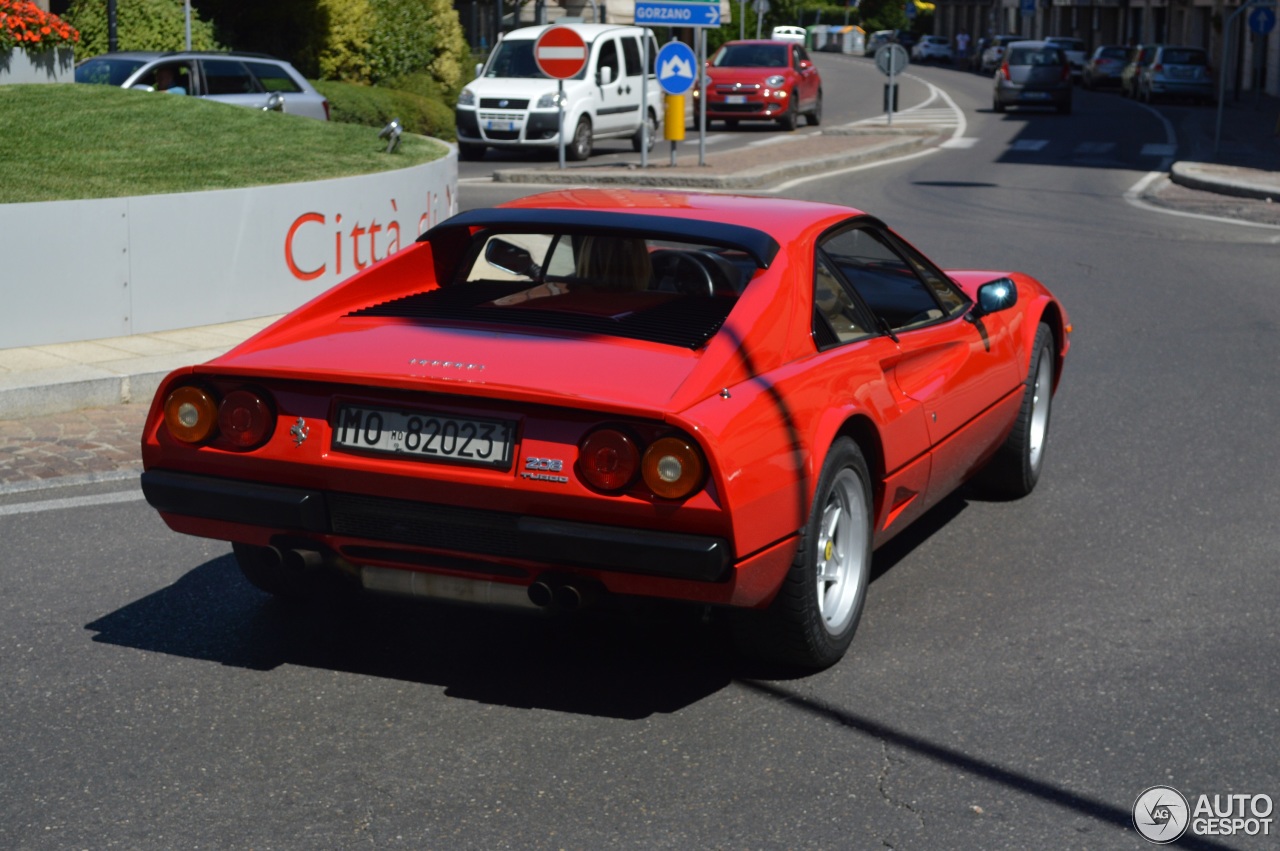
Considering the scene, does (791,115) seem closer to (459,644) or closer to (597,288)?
(597,288)

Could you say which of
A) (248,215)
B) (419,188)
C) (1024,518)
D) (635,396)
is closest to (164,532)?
(635,396)

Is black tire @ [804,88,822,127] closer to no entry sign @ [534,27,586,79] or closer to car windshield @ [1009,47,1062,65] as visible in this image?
car windshield @ [1009,47,1062,65]

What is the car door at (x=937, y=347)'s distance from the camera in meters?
5.65

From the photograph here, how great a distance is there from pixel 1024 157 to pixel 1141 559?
2433 cm

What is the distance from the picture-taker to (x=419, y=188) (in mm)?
13359

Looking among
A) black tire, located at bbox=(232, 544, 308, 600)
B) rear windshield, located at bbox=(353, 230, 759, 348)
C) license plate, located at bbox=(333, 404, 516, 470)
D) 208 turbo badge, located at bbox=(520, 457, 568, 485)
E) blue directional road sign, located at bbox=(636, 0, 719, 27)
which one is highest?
blue directional road sign, located at bbox=(636, 0, 719, 27)

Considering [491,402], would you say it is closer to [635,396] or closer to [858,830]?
[635,396]

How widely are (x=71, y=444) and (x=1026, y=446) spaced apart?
14.2 feet

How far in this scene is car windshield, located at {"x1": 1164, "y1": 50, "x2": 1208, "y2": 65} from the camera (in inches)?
1873

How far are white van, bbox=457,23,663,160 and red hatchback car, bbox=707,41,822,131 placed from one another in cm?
620

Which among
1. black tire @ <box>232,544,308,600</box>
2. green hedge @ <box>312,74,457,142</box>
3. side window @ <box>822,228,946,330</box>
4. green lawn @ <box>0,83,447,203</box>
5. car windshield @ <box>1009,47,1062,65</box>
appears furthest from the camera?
car windshield @ <box>1009,47,1062,65</box>

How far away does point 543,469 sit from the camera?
4348 mm

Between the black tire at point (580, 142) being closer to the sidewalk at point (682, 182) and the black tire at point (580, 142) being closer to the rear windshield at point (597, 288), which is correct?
the sidewalk at point (682, 182)

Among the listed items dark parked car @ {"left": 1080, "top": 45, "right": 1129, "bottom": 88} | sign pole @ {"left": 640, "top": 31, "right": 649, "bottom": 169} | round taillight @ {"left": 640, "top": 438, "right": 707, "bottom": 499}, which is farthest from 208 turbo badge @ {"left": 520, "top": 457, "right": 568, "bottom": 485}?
dark parked car @ {"left": 1080, "top": 45, "right": 1129, "bottom": 88}
